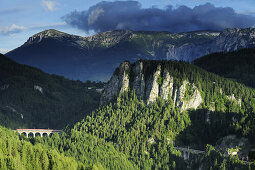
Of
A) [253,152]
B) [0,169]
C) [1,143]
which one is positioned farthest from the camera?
[1,143]

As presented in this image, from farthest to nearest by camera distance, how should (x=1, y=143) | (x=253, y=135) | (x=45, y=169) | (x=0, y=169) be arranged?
(x=253, y=135)
(x=1, y=143)
(x=45, y=169)
(x=0, y=169)

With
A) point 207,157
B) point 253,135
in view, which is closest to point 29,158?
point 207,157

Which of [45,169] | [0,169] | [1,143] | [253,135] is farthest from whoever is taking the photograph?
Answer: [253,135]

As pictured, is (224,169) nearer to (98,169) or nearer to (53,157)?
(98,169)

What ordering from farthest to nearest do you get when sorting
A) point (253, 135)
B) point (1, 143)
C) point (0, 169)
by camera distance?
point (253, 135) → point (1, 143) → point (0, 169)

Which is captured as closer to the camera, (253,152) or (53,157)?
(253,152)

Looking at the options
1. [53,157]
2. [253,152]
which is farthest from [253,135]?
[253,152]

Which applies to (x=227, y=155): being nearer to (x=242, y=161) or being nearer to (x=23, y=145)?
(x=242, y=161)

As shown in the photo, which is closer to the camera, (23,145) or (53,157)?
(53,157)

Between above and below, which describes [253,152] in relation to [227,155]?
above
